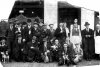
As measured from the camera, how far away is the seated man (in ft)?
42.4

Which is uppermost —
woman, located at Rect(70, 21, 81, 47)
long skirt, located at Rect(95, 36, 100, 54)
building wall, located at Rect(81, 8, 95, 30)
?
building wall, located at Rect(81, 8, 95, 30)

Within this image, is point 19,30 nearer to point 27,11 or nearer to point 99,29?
point 27,11

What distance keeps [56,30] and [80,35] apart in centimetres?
97

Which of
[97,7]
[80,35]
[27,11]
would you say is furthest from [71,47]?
[27,11]

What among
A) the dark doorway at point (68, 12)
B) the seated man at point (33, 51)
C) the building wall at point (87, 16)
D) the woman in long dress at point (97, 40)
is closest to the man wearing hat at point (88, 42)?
the woman in long dress at point (97, 40)

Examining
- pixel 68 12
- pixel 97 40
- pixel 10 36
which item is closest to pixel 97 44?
pixel 97 40

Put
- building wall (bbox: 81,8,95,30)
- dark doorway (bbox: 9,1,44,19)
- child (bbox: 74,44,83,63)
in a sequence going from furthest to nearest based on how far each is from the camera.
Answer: dark doorway (bbox: 9,1,44,19), building wall (bbox: 81,8,95,30), child (bbox: 74,44,83,63)

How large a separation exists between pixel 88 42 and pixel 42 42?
70.5 inches

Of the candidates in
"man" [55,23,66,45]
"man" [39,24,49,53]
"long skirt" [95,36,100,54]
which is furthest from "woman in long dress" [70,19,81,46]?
"man" [39,24,49,53]

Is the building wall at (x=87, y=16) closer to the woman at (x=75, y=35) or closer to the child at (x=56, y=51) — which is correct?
the woman at (x=75, y=35)

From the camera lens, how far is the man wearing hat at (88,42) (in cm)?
1325

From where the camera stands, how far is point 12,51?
43.4 feet

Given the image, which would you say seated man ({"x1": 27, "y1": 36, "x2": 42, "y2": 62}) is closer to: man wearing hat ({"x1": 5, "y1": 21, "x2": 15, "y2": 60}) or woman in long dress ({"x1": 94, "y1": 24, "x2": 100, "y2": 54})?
man wearing hat ({"x1": 5, "y1": 21, "x2": 15, "y2": 60})

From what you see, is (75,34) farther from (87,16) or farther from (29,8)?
(29,8)
